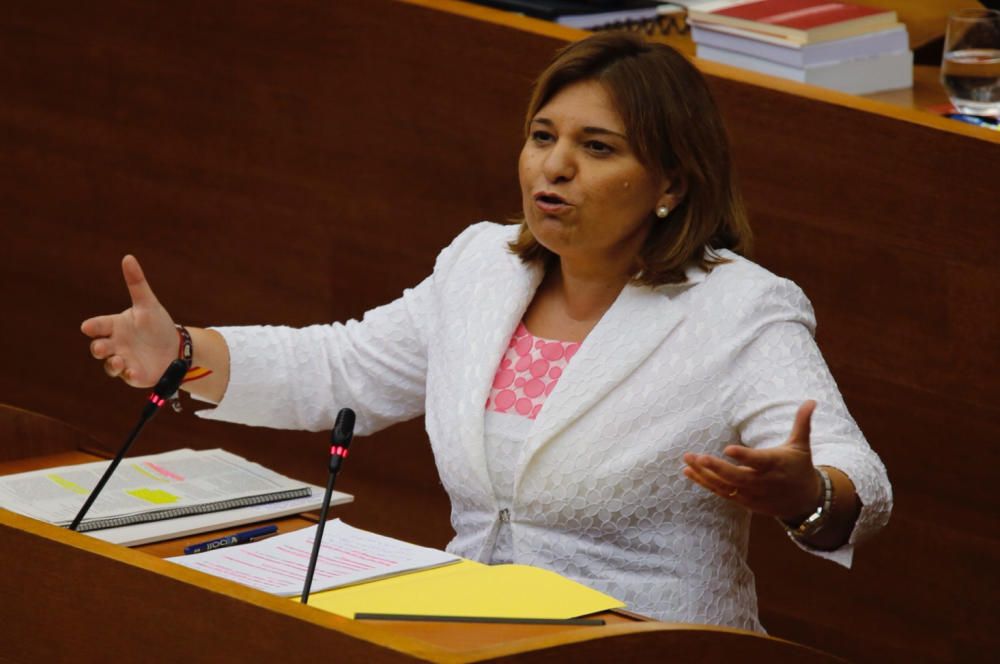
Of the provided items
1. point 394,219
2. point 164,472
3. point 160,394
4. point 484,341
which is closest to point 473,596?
point 160,394

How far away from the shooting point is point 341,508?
12.8ft

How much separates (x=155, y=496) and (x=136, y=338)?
0.78 ft

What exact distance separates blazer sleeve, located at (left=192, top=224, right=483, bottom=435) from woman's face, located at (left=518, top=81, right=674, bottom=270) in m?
0.30

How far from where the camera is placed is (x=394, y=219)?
3719 millimetres

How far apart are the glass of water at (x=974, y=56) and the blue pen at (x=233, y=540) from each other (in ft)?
4.52

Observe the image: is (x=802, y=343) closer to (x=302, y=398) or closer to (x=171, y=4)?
(x=302, y=398)

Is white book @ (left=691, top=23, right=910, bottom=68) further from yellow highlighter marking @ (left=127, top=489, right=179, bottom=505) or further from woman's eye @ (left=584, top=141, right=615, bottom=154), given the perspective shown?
yellow highlighter marking @ (left=127, top=489, right=179, bottom=505)

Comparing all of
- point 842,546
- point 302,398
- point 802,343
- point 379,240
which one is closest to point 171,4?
point 379,240

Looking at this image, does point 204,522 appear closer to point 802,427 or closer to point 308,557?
point 308,557

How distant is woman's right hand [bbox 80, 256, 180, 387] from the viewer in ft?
8.55

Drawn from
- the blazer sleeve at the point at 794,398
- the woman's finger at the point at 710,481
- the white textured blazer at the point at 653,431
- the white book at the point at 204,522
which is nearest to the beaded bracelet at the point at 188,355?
the white book at the point at 204,522

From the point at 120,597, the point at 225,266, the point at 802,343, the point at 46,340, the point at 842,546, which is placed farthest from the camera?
the point at 46,340

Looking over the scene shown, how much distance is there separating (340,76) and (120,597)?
1.94 metres

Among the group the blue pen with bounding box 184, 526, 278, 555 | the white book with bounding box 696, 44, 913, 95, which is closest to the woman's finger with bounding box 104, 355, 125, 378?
the blue pen with bounding box 184, 526, 278, 555
